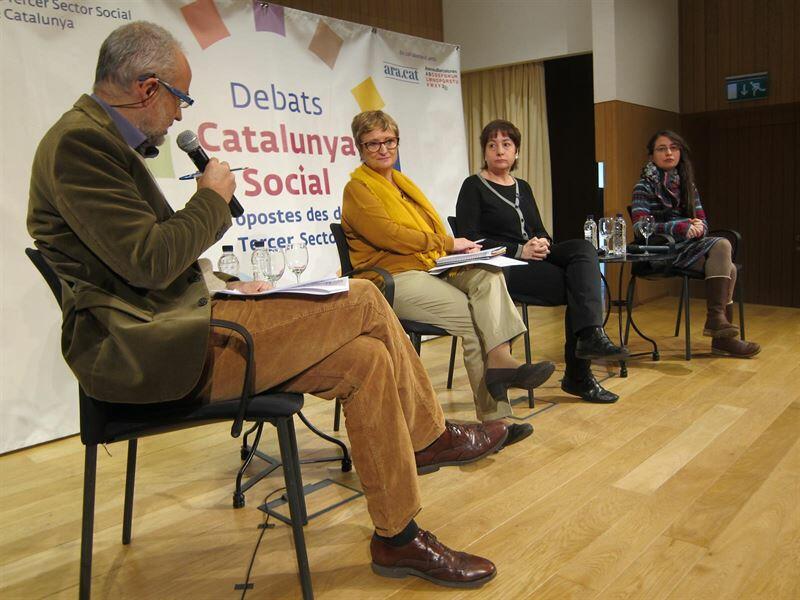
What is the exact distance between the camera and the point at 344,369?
1.57 m

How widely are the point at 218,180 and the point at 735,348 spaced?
316 centimetres

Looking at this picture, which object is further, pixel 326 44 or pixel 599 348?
pixel 326 44

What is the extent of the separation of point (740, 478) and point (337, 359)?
1.42m

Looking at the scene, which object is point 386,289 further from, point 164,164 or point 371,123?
point 164,164

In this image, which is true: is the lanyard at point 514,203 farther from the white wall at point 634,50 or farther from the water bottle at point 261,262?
the white wall at point 634,50

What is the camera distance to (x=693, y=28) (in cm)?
599

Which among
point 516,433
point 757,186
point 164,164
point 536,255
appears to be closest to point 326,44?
point 164,164

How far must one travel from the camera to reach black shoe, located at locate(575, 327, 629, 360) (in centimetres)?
286

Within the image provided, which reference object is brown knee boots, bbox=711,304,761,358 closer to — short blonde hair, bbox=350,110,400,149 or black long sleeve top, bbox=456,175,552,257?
black long sleeve top, bbox=456,175,552,257

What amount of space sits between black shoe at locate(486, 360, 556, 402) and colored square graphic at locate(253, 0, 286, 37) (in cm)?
240

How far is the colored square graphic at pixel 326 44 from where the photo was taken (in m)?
4.04

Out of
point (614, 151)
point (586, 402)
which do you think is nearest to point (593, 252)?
point (586, 402)

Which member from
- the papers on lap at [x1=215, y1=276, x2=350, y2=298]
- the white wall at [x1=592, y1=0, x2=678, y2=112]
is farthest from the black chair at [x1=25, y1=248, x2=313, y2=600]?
the white wall at [x1=592, y1=0, x2=678, y2=112]

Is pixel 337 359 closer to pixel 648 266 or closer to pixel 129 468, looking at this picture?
pixel 129 468
